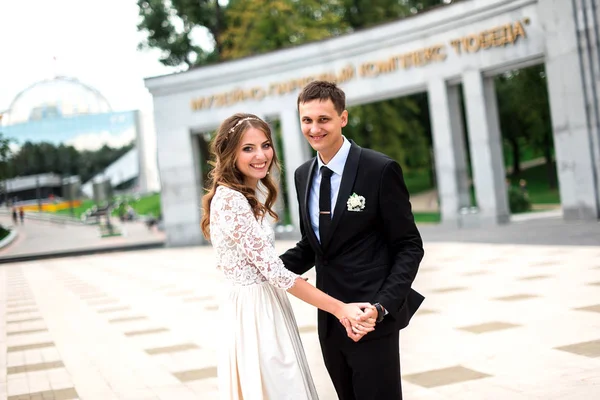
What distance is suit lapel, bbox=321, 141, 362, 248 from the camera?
2807mm

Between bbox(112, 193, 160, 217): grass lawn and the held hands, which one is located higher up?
bbox(112, 193, 160, 217): grass lawn

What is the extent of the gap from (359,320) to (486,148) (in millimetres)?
17286

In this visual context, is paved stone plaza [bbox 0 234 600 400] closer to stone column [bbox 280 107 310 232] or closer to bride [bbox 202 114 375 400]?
bride [bbox 202 114 375 400]

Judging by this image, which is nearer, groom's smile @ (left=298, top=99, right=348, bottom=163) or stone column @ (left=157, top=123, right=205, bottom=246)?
groom's smile @ (left=298, top=99, right=348, bottom=163)

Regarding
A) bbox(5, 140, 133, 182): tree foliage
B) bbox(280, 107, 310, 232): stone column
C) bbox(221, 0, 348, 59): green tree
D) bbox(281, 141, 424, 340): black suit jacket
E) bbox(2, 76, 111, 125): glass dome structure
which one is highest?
bbox(2, 76, 111, 125): glass dome structure

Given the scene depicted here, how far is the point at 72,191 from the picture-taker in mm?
41500

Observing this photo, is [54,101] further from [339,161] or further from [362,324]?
[362,324]

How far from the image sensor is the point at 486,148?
62.9 feet

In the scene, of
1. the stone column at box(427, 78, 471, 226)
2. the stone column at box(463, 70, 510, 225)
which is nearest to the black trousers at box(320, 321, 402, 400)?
the stone column at box(463, 70, 510, 225)

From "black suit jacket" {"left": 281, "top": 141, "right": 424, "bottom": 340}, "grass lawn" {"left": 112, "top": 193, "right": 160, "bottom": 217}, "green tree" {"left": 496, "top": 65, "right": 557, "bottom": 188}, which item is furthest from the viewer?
"grass lawn" {"left": 112, "top": 193, "right": 160, "bottom": 217}

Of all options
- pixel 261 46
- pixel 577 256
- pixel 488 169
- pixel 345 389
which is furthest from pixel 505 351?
pixel 261 46

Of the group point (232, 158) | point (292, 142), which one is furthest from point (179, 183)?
point (232, 158)

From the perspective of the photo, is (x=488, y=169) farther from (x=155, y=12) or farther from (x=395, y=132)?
(x=155, y=12)

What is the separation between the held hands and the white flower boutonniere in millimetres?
372
